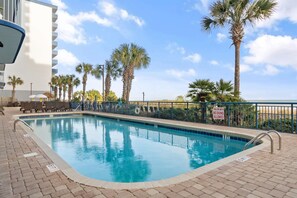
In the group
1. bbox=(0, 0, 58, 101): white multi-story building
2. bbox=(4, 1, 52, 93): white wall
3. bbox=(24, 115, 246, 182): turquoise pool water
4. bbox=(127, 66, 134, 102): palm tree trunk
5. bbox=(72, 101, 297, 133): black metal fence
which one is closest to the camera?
bbox=(24, 115, 246, 182): turquoise pool water

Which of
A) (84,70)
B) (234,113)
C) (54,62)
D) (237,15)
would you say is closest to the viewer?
(234,113)

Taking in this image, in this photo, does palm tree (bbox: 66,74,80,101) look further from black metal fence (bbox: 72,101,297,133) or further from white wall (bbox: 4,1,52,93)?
black metal fence (bbox: 72,101,297,133)

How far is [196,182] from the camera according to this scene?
3135mm

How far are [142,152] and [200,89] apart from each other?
511cm

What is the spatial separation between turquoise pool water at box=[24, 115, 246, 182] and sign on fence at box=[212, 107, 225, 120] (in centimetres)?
142

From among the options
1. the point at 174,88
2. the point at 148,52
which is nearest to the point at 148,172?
the point at 174,88

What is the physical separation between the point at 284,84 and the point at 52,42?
147 feet

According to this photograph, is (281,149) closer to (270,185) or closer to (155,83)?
(270,185)

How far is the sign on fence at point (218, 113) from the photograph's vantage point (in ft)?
30.5

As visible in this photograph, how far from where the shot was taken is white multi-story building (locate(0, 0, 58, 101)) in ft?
132

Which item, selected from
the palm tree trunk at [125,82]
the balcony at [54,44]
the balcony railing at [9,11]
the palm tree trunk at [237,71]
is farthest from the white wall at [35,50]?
the balcony railing at [9,11]

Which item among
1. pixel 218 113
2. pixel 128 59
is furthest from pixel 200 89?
pixel 128 59

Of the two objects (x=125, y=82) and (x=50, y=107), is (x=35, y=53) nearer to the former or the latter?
(x=50, y=107)

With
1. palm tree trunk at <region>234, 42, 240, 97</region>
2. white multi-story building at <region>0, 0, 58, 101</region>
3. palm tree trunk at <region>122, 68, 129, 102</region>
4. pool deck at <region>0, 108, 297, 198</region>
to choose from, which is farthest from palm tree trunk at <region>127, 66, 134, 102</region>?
white multi-story building at <region>0, 0, 58, 101</region>
